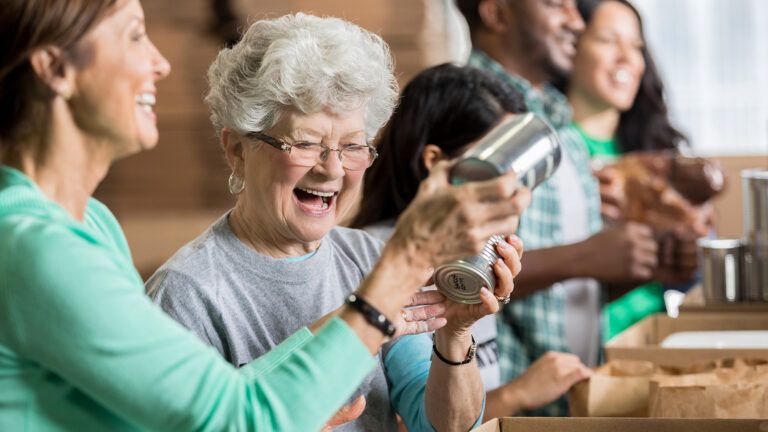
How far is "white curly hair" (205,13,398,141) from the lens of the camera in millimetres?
1486

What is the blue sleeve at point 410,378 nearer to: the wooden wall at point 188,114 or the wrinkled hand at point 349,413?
the wrinkled hand at point 349,413

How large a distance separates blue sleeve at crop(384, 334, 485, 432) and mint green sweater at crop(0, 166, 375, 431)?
1.62 ft

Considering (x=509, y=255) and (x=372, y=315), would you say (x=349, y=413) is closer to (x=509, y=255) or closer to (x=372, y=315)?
(x=509, y=255)

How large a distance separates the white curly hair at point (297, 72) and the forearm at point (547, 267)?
1.10 metres

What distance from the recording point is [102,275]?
1011mm

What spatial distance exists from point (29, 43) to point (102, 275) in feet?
0.72

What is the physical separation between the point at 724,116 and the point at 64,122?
409cm

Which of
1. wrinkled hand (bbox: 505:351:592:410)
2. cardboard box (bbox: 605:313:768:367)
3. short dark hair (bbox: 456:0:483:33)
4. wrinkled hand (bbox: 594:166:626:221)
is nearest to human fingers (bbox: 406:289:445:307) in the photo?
wrinkled hand (bbox: 505:351:592:410)

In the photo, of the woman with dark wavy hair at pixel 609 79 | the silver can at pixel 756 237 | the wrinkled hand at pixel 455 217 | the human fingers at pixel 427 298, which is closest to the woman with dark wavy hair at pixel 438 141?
the human fingers at pixel 427 298

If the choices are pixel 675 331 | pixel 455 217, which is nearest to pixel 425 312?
pixel 455 217

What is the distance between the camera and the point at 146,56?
1112 mm

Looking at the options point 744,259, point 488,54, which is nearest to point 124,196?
point 488,54

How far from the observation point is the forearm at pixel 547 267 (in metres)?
2.60

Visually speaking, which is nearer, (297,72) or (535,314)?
(297,72)
